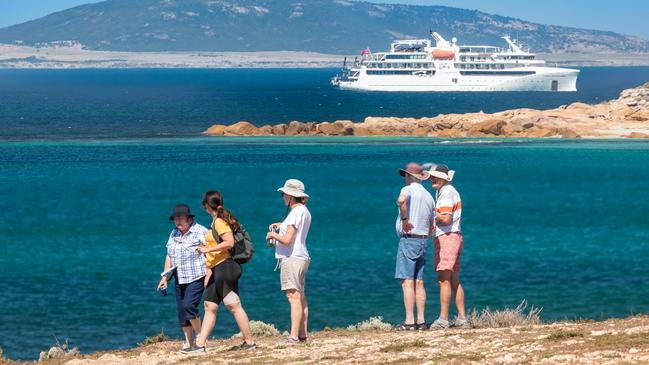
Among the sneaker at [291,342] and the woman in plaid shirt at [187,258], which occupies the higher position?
the woman in plaid shirt at [187,258]

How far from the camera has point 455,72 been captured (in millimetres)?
138625

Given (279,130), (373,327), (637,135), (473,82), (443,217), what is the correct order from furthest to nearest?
(473,82) → (279,130) → (637,135) → (373,327) → (443,217)

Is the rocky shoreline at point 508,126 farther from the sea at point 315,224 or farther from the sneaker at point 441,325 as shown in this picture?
the sneaker at point 441,325

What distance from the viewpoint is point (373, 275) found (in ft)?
61.7

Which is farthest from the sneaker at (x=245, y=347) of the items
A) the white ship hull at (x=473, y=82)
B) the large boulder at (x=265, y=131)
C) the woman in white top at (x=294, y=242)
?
the white ship hull at (x=473, y=82)

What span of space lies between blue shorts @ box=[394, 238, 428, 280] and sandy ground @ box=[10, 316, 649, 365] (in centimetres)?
55

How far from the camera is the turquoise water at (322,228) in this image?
16391 millimetres

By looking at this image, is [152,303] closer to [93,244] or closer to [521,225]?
[93,244]

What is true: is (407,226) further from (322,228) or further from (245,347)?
(322,228)

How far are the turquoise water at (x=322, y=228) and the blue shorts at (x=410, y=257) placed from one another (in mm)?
4329

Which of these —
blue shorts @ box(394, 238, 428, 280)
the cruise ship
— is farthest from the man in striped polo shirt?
the cruise ship

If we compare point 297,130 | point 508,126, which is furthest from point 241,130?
point 508,126

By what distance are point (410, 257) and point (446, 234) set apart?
1.31 feet

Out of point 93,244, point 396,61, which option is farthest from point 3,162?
point 396,61
